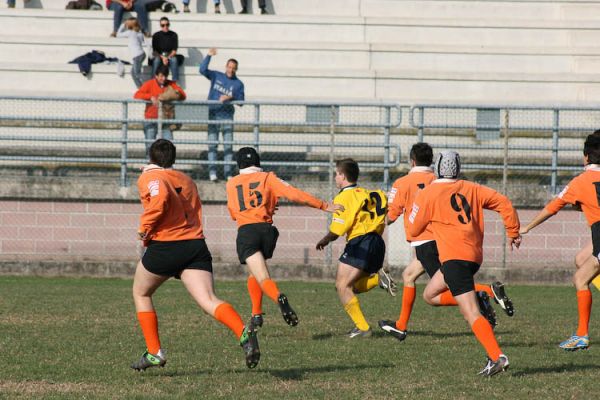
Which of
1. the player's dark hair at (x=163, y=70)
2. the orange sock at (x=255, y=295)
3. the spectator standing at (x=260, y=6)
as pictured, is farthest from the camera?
the spectator standing at (x=260, y=6)

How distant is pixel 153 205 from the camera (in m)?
8.45

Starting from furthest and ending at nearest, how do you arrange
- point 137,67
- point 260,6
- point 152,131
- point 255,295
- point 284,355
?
point 260,6 → point 137,67 → point 152,131 → point 255,295 → point 284,355

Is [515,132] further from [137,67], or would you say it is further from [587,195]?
[587,195]

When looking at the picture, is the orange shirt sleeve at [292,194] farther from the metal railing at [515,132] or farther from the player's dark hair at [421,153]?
the metal railing at [515,132]

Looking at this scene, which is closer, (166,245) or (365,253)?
(166,245)

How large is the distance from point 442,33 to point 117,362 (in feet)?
54.6

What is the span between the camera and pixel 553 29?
80.4ft

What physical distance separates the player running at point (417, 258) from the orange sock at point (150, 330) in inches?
111

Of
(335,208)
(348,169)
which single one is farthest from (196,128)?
(335,208)

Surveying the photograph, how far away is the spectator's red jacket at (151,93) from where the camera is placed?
63.5 feet

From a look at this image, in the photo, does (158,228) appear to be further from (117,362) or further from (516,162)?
(516,162)

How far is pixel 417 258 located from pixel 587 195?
1.74 meters

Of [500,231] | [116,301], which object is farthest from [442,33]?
[116,301]

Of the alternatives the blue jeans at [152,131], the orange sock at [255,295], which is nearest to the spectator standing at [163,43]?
the blue jeans at [152,131]
